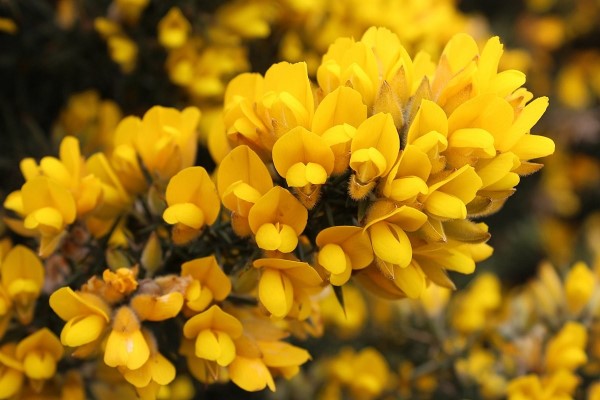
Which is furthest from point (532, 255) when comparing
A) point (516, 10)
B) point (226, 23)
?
point (226, 23)

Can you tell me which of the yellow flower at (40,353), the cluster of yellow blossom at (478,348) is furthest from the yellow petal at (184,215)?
the cluster of yellow blossom at (478,348)

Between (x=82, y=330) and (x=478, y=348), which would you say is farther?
(x=478, y=348)

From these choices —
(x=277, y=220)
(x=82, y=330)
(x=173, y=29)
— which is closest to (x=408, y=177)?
(x=277, y=220)

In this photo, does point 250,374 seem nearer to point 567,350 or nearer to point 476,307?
point 567,350

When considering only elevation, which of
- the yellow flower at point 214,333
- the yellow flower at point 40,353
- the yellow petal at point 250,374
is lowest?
the yellow flower at point 40,353

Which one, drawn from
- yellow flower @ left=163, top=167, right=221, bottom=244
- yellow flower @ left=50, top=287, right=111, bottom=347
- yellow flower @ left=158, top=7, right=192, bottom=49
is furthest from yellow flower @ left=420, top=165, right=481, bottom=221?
yellow flower @ left=158, top=7, right=192, bottom=49

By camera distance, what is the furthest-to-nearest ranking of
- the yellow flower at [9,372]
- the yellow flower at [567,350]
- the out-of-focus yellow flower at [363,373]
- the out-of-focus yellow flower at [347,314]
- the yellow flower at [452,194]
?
the out-of-focus yellow flower at [347,314] → the out-of-focus yellow flower at [363,373] → the yellow flower at [567,350] → the yellow flower at [9,372] → the yellow flower at [452,194]

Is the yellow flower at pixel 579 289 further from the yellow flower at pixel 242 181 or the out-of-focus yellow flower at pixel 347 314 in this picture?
the yellow flower at pixel 242 181
